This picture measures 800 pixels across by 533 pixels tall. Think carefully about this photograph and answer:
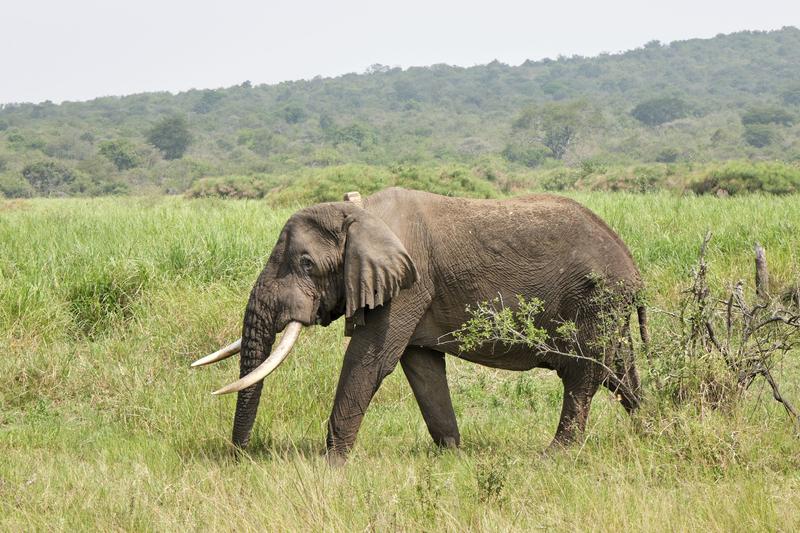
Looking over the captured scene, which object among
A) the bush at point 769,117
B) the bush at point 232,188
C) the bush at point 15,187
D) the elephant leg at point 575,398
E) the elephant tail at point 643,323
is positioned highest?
the elephant tail at point 643,323

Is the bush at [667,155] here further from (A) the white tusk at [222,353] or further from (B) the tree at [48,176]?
(A) the white tusk at [222,353]

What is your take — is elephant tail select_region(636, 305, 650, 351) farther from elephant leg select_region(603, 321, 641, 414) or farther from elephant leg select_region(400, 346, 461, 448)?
elephant leg select_region(400, 346, 461, 448)

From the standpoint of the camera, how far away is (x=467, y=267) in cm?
556

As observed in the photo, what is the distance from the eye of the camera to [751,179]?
2344 cm

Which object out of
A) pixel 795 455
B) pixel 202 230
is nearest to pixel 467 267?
pixel 795 455

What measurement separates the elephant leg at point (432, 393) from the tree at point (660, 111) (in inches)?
2957

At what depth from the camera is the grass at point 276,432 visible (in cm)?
435

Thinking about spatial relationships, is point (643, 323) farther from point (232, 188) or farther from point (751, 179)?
point (232, 188)

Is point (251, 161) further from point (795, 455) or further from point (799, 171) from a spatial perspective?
point (795, 455)

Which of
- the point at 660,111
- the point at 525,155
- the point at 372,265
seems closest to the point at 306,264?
the point at 372,265

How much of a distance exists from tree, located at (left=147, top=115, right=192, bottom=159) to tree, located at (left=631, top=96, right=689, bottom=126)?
3501 centimetres

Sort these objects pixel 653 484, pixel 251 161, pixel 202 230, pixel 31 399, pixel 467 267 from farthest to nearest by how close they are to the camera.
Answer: pixel 251 161
pixel 202 230
pixel 31 399
pixel 467 267
pixel 653 484

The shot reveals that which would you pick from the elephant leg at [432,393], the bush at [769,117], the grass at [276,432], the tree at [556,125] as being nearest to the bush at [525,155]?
the tree at [556,125]

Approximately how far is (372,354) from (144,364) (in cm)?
323
